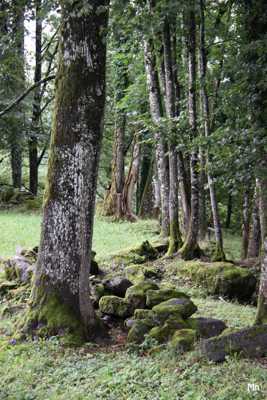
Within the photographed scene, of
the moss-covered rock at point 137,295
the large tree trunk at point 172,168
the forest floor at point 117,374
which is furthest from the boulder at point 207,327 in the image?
the large tree trunk at point 172,168

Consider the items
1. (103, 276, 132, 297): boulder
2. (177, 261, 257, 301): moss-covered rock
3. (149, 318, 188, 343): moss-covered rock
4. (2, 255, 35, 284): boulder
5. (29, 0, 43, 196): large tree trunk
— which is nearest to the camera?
(149, 318, 188, 343): moss-covered rock

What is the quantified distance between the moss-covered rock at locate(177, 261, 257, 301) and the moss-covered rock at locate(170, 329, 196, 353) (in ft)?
12.0

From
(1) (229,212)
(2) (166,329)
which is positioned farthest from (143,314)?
(1) (229,212)

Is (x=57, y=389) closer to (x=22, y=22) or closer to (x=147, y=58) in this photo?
(x=22, y=22)

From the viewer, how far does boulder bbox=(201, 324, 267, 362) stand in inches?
172

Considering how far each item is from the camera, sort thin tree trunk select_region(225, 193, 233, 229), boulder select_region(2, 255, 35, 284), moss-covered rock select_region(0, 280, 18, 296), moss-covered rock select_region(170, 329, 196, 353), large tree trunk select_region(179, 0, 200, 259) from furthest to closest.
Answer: thin tree trunk select_region(225, 193, 233, 229) < large tree trunk select_region(179, 0, 200, 259) < boulder select_region(2, 255, 35, 284) < moss-covered rock select_region(0, 280, 18, 296) < moss-covered rock select_region(170, 329, 196, 353)

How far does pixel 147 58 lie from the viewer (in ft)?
37.1

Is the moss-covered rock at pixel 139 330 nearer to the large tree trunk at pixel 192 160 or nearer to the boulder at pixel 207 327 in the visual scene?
the boulder at pixel 207 327

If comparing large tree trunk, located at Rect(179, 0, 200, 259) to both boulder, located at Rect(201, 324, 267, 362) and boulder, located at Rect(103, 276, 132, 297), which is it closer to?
boulder, located at Rect(103, 276, 132, 297)

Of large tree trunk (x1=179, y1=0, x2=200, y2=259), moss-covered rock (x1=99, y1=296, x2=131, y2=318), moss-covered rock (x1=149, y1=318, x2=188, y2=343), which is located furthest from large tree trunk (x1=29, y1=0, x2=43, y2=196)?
moss-covered rock (x1=149, y1=318, x2=188, y2=343)

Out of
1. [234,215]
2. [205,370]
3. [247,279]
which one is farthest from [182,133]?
[234,215]

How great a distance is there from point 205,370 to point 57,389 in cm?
142

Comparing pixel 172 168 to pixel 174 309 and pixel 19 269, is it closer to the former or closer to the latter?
pixel 19 269

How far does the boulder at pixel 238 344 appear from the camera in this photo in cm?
436
